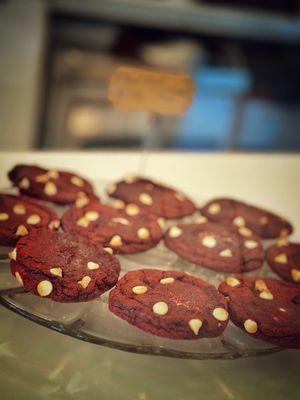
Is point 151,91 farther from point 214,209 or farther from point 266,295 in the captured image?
point 266,295

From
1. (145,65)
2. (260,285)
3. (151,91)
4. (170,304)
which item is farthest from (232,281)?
(145,65)

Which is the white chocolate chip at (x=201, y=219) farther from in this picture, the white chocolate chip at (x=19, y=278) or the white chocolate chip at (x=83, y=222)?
the white chocolate chip at (x=19, y=278)

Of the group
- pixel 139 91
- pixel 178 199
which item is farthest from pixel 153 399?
pixel 139 91

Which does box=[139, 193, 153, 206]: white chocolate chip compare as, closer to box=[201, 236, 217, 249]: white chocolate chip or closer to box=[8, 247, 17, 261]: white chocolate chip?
box=[201, 236, 217, 249]: white chocolate chip

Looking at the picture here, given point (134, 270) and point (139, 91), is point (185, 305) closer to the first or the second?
point (134, 270)

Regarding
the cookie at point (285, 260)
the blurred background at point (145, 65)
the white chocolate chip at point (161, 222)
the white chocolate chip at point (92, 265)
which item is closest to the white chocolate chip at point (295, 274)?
the cookie at point (285, 260)

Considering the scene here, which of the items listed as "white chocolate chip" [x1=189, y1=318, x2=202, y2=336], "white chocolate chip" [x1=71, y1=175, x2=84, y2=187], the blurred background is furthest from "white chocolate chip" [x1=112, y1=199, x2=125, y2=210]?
the blurred background
